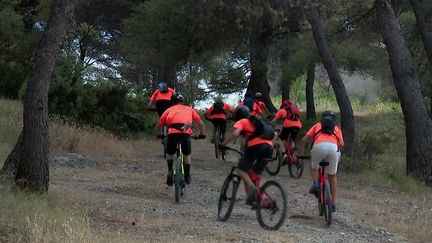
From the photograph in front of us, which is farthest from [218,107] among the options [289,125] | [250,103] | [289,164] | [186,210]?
[186,210]

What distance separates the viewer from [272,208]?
8.59m

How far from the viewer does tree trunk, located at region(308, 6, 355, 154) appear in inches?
690

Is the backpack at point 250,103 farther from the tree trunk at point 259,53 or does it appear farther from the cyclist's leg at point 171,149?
the tree trunk at point 259,53

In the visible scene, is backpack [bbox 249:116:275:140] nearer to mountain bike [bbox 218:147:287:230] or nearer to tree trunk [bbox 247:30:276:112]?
mountain bike [bbox 218:147:287:230]

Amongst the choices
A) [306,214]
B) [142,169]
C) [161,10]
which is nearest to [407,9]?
[161,10]

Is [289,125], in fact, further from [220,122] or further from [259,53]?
[259,53]

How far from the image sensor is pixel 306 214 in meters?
10.3

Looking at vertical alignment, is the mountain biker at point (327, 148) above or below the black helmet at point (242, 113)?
below

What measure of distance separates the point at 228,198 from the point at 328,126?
6.11ft

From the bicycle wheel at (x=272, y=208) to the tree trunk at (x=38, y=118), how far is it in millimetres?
2932

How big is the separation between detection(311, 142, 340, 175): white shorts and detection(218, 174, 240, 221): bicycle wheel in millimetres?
1341

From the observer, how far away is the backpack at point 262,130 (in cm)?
863

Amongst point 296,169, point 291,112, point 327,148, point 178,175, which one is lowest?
point 178,175

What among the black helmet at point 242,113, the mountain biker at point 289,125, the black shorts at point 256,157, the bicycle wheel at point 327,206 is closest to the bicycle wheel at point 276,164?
the mountain biker at point 289,125
